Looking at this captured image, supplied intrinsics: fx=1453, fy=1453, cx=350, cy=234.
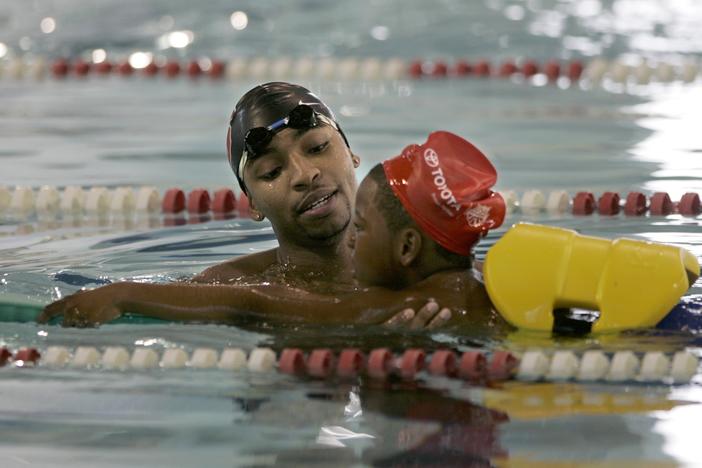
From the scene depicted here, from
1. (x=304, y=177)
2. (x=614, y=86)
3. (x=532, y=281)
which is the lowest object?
(x=532, y=281)

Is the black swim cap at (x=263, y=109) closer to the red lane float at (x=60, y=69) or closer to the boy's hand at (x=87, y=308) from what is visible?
the boy's hand at (x=87, y=308)

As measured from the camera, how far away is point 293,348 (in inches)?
149

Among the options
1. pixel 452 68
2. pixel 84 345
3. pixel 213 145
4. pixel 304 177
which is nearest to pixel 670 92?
pixel 452 68

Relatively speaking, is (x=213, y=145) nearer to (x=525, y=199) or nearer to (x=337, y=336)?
(x=525, y=199)

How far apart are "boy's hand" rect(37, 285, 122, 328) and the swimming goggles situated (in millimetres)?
636

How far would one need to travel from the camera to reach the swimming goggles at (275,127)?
14.1 feet

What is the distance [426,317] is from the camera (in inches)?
148

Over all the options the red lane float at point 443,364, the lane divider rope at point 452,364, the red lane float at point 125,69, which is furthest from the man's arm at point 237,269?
the red lane float at point 125,69

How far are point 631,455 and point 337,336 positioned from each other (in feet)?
3.56

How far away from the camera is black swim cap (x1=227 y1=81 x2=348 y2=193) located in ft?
14.2

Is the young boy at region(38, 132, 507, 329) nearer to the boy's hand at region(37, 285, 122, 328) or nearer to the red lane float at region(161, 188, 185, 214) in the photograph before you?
the boy's hand at region(37, 285, 122, 328)

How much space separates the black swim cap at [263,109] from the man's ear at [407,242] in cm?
65

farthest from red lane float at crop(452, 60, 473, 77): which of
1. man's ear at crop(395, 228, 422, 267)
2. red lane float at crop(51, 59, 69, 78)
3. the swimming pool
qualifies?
man's ear at crop(395, 228, 422, 267)

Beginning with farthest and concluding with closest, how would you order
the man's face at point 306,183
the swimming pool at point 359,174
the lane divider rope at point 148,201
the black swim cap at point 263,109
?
the lane divider rope at point 148,201 → the black swim cap at point 263,109 → the man's face at point 306,183 → the swimming pool at point 359,174
